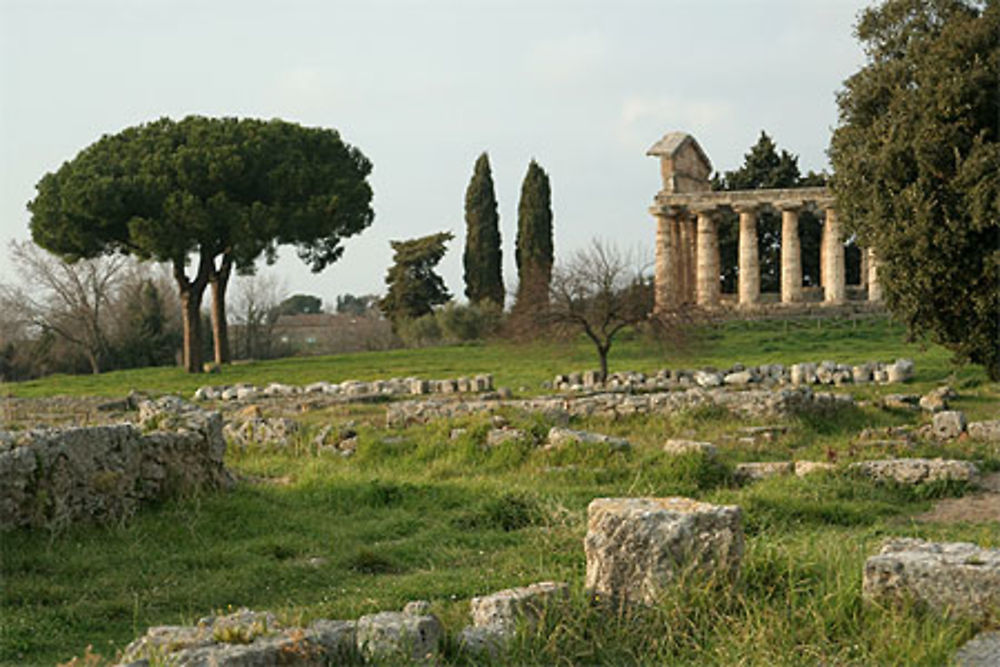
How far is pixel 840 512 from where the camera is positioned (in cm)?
1038

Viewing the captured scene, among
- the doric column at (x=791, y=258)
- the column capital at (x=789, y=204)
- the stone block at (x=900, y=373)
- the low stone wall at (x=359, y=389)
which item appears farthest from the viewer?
the doric column at (x=791, y=258)

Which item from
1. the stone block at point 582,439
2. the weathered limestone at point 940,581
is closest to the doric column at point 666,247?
the stone block at point 582,439

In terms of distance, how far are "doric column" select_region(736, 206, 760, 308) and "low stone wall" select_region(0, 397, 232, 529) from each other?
35488mm

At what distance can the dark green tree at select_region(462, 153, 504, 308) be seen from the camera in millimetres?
50000

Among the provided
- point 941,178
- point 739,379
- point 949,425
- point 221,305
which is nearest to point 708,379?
point 739,379

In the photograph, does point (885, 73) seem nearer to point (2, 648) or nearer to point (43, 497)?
point (43, 497)

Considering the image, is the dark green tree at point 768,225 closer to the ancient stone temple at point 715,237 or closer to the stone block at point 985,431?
the ancient stone temple at point 715,237

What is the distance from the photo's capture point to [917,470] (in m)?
11.8

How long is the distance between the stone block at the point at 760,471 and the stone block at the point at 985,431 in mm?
3784

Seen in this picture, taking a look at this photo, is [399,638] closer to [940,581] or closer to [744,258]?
[940,581]

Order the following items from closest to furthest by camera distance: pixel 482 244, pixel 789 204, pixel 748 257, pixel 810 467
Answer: pixel 810 467, pixel 789 204, pixel 748 257, pixel 482 244

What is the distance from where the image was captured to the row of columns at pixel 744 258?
42.9 m

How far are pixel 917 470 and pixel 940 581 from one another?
602 cm

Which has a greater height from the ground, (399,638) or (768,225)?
(768,225)
